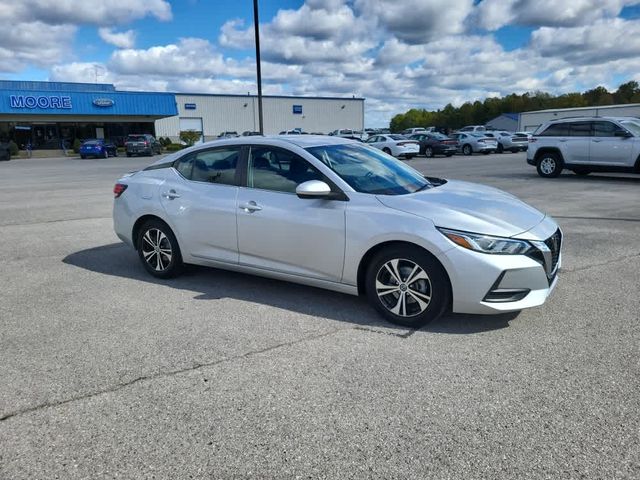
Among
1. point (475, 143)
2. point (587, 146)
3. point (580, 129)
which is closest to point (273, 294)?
point (587, 146)

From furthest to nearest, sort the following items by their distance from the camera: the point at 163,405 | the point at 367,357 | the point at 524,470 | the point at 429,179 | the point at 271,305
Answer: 1. the point at 429,179
2. the point at 271,305
3. the point at 367,357
4. the point at 163,405
5. the point at 524,470

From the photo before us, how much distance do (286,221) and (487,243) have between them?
5.83 feet

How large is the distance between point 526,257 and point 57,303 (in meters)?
4.29

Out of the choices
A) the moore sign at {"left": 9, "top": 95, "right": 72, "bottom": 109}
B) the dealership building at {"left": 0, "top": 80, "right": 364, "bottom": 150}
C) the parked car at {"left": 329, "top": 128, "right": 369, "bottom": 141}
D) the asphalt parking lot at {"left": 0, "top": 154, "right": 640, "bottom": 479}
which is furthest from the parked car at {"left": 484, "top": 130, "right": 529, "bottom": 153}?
the moore sign at {"left": 9, "top": 95, "right": 72, "bottom": 109}

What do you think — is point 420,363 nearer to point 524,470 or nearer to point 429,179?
point 524,470

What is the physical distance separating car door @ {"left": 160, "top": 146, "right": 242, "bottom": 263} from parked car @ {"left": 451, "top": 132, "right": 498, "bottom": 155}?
30.2 meters

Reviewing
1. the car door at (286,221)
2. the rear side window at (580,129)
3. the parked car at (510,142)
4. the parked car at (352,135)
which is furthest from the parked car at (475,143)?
the car door at (286,221)

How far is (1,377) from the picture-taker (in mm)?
3506

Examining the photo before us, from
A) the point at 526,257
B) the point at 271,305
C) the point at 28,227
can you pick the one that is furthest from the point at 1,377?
the point at 28,227

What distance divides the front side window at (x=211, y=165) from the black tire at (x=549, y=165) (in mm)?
13489

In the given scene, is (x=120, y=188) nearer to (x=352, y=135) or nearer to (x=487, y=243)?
(x=487, y=243)

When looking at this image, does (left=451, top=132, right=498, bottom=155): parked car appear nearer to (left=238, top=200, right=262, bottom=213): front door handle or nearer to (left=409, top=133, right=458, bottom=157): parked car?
(left=409, top=133, right=458, bottom=157): parked car

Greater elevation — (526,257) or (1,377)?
(526,257)

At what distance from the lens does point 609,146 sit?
1455cm
